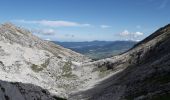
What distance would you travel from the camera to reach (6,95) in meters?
97.4

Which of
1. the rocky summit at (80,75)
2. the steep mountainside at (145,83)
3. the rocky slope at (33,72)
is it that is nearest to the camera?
the steep mountainside at (145,83)

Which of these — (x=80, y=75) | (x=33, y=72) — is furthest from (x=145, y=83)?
(x=80, y=75)

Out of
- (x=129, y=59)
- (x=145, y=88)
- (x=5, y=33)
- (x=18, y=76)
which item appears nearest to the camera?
(x=145, y=88)

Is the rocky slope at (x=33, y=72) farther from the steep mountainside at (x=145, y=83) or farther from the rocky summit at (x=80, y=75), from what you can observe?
the steep mountainside at (x=145, y=83)

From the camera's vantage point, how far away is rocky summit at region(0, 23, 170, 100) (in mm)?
99000

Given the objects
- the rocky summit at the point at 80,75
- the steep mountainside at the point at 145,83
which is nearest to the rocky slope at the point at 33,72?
the rocky summit at the point at 80,75

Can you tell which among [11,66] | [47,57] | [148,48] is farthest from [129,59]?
[11,66]

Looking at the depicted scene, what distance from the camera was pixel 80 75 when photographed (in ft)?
559

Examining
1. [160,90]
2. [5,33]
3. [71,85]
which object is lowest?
[71,85]

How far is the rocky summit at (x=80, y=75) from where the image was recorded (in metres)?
99.0

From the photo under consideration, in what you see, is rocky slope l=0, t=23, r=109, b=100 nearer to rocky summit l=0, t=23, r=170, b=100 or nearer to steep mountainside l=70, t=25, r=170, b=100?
rocky summit l=0, t=23, r=170, b=100

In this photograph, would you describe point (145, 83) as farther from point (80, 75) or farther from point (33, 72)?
point (80, 75)

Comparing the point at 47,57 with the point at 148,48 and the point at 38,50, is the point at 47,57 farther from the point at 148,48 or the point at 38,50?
the point at 148,48

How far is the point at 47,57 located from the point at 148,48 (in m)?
55.4
